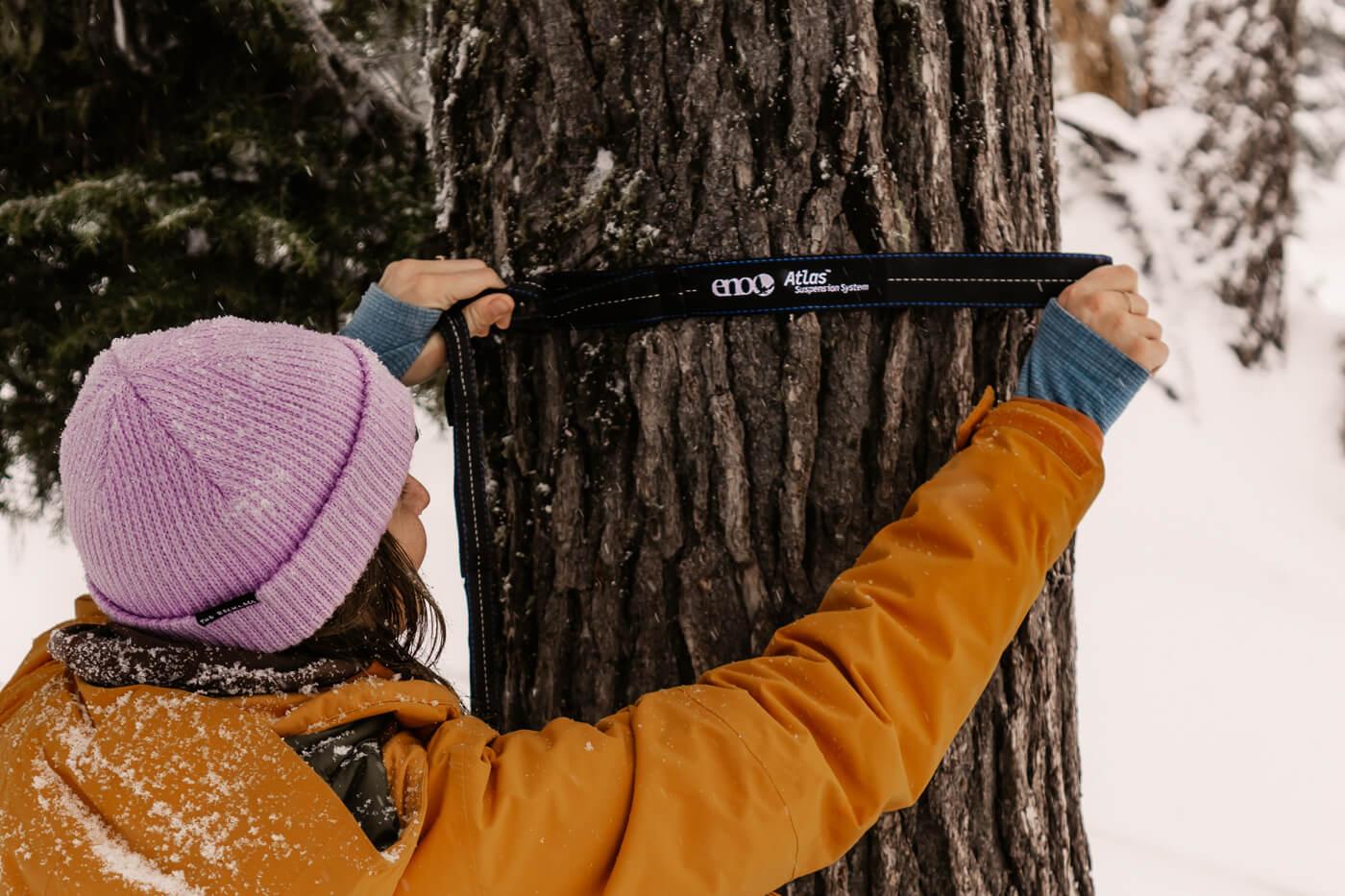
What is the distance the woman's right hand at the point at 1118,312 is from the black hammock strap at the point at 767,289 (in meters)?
0.06

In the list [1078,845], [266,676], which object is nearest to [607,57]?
[266,676]

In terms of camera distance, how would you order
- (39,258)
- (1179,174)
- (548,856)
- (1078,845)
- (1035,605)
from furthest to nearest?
(1179,174) → (39,258) → (1078,845) → (1035,605) → (548,856)

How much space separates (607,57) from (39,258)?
2.39 metres

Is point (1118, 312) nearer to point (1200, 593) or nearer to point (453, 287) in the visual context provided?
point (453, 287)

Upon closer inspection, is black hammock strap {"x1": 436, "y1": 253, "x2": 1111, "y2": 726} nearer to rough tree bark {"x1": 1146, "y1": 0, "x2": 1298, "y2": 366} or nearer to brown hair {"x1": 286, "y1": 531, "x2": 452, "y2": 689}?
brown hair {"x1": 286, "y1": 531, "x2": 452, "y2": 689}

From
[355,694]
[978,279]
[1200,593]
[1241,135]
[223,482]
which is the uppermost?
[1241,135]

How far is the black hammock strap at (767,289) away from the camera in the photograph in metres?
1.52

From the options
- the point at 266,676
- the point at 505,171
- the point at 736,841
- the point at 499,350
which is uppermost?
the point at 505,171

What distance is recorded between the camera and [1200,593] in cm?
530

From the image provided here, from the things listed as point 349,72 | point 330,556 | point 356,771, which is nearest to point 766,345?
point 330,556

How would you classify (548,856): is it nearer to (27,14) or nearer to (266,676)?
(266,676)

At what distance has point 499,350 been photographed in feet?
5.69

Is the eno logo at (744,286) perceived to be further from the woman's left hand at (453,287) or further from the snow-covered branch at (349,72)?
the snow-covered branch at (349,72)

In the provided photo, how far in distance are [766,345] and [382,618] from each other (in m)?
0.76
